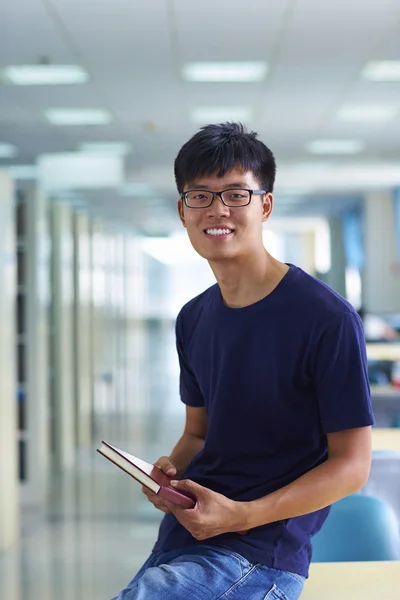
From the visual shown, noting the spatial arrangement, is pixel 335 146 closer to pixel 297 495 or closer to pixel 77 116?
pixel 77 116

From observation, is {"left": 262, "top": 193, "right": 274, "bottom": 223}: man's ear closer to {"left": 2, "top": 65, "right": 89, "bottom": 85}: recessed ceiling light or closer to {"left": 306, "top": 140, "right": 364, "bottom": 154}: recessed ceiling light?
{"left": 2, "top": 65, "right": 89, "bottom": 85}: recessed ceiling light

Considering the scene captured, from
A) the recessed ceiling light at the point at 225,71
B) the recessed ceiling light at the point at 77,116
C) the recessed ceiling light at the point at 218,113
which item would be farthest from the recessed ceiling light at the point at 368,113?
the recessed ceiling light at the point at 77,116

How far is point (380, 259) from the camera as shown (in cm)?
1379

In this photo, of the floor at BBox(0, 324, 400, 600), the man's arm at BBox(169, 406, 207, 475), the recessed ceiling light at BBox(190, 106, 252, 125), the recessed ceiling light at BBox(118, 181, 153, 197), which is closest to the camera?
the man's arm at BBox(169, 406, 207, 475)

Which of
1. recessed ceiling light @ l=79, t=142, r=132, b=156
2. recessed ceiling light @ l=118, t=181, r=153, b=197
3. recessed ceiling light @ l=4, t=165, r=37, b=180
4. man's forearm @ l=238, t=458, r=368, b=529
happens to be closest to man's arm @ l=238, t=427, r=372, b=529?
man's forearm @ l=238, t=458, r=368, b=529

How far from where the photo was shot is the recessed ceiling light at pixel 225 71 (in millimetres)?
6039

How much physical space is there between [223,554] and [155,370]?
13.9m

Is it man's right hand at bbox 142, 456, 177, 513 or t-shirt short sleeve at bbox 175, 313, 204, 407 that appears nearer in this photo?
man's right hand at bbox 142, 456, 177, 513

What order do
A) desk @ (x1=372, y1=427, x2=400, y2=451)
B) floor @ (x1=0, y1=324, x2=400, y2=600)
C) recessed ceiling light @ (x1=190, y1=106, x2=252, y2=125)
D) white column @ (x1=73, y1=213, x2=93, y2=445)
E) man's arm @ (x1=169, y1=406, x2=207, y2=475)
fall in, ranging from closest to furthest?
man's arm @ (x1=169, y1=406, x2=207, y2=475) → desk @ (x1=372, y1=427, x2=400, y2=451) → floor @ (x1=0, y1=324, x2=400, y2=600) → recessed ceiling light @ (x1=190, y1=106, x2=252, y2=125) → white column @ (x1=73, y1=213, x2=93, y2=445)

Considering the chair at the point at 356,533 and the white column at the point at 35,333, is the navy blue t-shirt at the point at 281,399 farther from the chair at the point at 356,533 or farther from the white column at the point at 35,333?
the white column at the point at 35,333

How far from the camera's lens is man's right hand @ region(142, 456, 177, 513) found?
1619 millimetres

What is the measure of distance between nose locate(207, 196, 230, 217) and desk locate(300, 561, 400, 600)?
80cm

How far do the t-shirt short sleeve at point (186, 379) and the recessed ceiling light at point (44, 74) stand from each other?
4.48 metres

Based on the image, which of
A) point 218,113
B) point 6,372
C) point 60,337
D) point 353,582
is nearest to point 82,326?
point 60,337
